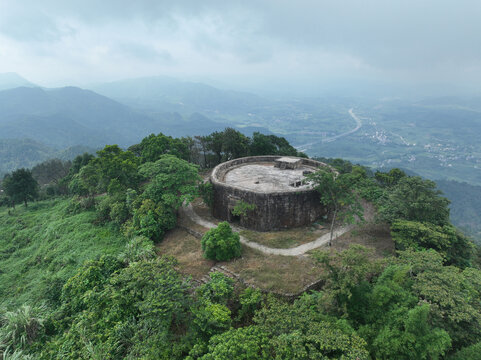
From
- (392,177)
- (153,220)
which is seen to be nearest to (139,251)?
(153,220)

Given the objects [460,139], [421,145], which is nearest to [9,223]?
[421,145]

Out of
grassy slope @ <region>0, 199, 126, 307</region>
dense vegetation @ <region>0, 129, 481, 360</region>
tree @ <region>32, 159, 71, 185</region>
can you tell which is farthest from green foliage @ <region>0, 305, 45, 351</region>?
tree @ <region>32, 159, 71, 185</region>

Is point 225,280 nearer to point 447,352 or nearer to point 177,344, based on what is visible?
point 177,344

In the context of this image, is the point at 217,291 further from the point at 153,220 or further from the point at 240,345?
the point at 153,220

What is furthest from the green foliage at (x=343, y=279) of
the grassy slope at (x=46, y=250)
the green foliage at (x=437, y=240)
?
the grassy slope at (x=46, y=250)

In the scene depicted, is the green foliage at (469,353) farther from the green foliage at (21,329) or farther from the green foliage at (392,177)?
the green foliage at (392,177)
